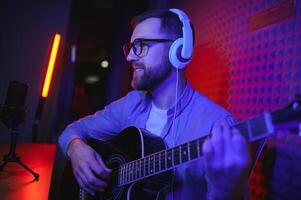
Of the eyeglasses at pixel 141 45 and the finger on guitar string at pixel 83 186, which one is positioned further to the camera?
the eyeglasses at pixel 141 45

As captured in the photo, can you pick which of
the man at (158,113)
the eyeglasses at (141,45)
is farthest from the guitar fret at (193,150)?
the eyeglasses at (141,45)

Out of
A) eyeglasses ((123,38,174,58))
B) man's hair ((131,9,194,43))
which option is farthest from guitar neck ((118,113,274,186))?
man's hair ((131,9,194,43))

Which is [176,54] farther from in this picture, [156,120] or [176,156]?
[176,156]

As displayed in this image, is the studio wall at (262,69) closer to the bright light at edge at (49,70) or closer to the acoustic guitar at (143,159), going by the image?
the acoustic guitar at (143,159)

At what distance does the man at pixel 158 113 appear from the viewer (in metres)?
1.30

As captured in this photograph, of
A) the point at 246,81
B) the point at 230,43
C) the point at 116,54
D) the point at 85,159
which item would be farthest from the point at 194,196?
the point at 116,54

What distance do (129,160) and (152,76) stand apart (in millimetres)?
500

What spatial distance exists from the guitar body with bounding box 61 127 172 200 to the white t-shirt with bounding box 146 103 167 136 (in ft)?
0.64

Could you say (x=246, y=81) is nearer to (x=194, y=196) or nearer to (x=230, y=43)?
(x=230, y=43)

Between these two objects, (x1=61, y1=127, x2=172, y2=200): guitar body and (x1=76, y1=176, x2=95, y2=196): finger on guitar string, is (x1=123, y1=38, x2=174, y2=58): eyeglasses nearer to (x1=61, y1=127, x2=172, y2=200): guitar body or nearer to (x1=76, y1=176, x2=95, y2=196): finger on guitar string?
(x1=61, y1=127, x2=172, y2=200): guitar body

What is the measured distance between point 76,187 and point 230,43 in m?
1.25

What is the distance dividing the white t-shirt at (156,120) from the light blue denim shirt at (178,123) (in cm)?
3

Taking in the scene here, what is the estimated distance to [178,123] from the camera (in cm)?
144

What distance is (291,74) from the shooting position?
48.7 inches
